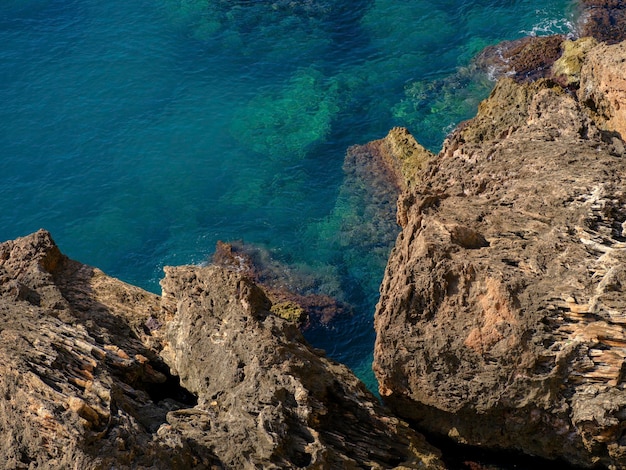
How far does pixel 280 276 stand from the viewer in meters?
29.3

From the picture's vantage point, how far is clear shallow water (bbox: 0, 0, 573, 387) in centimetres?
3164

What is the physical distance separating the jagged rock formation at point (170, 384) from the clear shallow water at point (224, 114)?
8.36 m

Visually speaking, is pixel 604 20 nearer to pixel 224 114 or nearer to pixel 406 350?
pixel 224 114

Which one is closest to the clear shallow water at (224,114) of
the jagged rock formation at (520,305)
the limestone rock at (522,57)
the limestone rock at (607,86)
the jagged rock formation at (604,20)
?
the limestone rock at (522,57)

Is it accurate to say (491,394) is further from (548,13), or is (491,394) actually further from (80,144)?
(548,13)

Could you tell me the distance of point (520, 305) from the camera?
1659 cm

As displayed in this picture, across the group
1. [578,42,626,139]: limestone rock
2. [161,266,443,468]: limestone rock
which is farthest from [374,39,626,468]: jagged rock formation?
[578,42,626,139]: limestone rock

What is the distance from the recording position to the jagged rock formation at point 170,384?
14344 millimetres

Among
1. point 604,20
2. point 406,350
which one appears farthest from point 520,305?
point 604,20

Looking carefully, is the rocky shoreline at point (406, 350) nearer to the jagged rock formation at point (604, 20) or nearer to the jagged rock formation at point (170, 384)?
the jagged rock formation at point (170, 384)

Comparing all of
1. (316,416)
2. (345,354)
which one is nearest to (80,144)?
(345,354)

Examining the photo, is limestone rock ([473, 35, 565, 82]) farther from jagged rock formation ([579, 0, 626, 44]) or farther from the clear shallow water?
jagged rock formation ([579, 0, 626, 44])

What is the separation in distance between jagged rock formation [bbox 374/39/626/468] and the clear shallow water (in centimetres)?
826

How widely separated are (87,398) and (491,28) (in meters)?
33.1
